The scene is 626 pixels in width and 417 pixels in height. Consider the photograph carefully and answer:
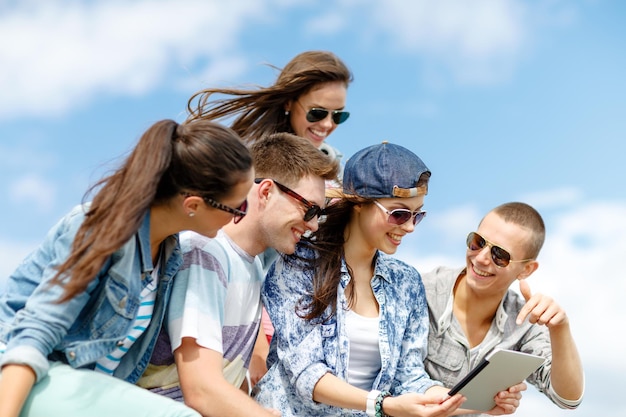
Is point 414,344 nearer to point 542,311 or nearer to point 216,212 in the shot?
point 542,311

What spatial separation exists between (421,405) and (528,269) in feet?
4.52

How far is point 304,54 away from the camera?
301 inches

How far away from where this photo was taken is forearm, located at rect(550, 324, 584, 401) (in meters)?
5.47

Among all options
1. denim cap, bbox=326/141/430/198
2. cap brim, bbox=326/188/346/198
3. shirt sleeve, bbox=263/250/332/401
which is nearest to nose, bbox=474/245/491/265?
denim cap, bbox=326/141/430/198

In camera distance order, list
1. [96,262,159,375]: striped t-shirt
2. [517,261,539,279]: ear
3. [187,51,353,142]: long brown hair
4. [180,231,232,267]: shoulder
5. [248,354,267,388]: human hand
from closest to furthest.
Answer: [96,262,159,375]: striped t-shirt → [180,231,232,267]: shoulder → [517,261,539,279]: ear → [248,354,267,388]: human hand → [187,51,353,142]: long brown hair

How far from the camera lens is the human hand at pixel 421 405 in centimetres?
501

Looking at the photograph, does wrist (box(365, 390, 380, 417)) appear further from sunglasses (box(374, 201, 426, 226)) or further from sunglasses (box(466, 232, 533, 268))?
sunglasses (box(466, 232, 533, 268))

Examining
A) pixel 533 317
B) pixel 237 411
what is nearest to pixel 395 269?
pixel 533 317

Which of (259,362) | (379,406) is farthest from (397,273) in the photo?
(259,362)

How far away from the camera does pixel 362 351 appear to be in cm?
541

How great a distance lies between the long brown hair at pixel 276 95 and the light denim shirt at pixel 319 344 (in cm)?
211

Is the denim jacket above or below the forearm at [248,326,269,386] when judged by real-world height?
below

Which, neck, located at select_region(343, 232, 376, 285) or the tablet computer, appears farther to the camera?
neck, located at select_region(343, 232, 376, 285)

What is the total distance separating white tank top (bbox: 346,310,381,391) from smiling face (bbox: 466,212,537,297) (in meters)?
0.78
